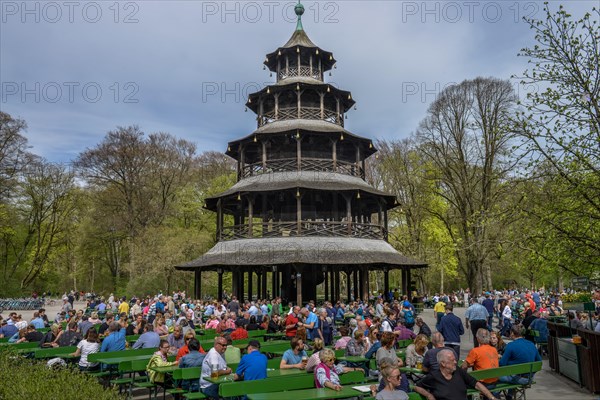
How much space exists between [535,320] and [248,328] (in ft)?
31.8

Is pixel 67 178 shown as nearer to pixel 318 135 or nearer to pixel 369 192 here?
pixel 318 135

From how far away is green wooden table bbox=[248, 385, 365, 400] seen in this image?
23.6 feet

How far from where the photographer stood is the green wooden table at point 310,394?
719cm

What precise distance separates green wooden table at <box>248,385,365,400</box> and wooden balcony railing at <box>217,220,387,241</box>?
21285 millimetres

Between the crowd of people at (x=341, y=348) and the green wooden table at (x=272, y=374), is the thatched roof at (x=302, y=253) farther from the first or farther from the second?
the green wooden table at (x=272, y=374)

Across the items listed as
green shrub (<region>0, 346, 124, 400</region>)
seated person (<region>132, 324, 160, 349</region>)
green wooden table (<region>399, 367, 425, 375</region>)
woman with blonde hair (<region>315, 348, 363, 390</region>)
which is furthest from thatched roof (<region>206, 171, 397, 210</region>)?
green shrub (<region>0, 346, 124, 400</region>)

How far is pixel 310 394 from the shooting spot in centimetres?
748

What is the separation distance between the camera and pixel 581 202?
1434cm

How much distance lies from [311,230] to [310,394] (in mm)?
22478

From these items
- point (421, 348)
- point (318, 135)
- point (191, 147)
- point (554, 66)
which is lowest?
point (421, 348)

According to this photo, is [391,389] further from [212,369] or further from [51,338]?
[51,338]

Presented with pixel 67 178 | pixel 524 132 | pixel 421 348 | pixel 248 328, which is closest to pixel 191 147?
pixel 67 178

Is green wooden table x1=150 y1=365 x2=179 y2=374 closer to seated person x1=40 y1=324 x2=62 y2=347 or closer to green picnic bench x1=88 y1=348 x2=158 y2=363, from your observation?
green picnic bench x1=88 y1=348 x2=158 y2=363

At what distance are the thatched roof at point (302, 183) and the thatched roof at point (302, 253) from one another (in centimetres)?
304
